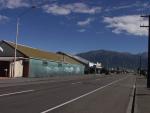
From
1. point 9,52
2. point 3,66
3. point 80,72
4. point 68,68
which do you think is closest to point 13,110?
point 3,66

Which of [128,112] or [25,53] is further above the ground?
[25,53]

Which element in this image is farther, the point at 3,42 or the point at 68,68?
the point at 68,68

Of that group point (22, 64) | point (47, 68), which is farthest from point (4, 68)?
point (47, 68)

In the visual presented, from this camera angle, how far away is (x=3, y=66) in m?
62.3

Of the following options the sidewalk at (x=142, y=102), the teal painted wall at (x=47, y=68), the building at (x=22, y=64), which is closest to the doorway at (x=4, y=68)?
the building at (x=22, y=64)

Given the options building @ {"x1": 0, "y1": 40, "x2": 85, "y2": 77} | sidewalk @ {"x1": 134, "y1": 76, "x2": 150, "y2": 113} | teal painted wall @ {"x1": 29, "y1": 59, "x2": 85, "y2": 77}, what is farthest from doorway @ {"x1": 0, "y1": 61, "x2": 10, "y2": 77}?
sidewalk @ {"x1": 134, "y1": 76, "x2": 150, "y2": 113}

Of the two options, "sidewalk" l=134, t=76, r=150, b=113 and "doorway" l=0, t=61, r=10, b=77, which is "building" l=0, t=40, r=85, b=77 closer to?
"doorway" l=0, t=61, r=10, b=77

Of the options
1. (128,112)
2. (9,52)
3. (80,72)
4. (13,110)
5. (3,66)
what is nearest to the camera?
(13,110)

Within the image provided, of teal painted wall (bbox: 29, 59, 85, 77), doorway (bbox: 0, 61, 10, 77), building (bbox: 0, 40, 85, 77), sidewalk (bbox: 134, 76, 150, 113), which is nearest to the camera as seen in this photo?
sidewalk (bbox: 134, 76, 150, 113)

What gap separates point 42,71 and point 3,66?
34.5ft

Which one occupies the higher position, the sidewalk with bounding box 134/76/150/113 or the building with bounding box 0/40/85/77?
the building with bounding box 0/40/85/77

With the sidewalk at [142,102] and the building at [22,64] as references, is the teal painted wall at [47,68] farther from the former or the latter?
the sidewalk at [142,102]

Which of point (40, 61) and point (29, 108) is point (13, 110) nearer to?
point (29, 108)

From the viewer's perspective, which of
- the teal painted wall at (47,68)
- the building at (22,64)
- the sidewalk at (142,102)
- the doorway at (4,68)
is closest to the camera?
the sidewalk at (142,102)
